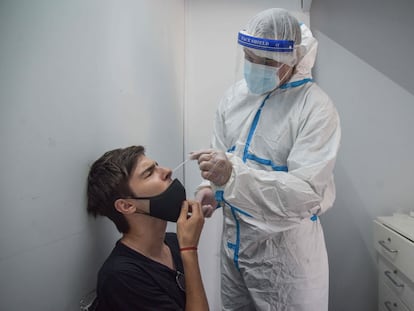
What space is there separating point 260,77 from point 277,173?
15.9 inches

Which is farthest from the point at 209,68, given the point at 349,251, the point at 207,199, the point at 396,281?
the point at 396,281

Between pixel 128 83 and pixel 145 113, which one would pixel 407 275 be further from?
pixel 128 83

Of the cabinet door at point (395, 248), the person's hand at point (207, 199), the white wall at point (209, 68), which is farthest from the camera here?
the white wall at point (209, 68)

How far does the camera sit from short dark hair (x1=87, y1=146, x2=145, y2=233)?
3.22 ft

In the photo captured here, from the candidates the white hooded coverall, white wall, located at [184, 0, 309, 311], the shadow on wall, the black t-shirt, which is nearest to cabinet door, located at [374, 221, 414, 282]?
the shadow on wall

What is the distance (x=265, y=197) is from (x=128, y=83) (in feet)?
2.33

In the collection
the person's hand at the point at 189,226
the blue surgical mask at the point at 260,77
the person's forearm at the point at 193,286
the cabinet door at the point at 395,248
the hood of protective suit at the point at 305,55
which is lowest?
the cabinet door at the point at 395,248

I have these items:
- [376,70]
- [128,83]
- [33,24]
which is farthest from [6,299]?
[376,70]

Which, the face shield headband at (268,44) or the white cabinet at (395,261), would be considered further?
the white cabinet at (395,261)

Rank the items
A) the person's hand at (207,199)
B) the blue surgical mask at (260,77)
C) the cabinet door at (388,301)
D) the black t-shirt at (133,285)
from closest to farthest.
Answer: the black t-shirt at (133,285), the blue surgical mask at (260,77), the person's hand at (207,199), the cabinet door at (388,301)

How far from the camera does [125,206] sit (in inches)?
38.8

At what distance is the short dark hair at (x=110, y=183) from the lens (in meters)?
0.98

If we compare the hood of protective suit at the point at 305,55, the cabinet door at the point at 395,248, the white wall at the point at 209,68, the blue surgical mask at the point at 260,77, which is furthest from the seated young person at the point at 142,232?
the cabinet door at the point at 395,248

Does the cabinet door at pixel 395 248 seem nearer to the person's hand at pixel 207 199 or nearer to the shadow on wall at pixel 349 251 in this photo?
the shadow on wall at pixel 349 251
